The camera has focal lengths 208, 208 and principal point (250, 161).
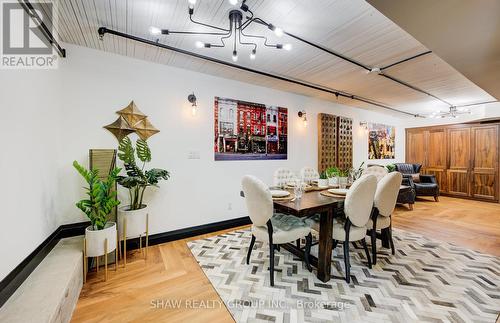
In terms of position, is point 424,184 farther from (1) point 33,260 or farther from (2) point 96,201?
(1) point 33,260

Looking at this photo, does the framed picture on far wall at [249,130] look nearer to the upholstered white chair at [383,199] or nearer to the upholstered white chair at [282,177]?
the upholstered white chair at [282,177]

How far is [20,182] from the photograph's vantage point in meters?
1.57

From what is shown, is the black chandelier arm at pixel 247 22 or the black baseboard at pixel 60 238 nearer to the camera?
the black baseboard at pixel 60 238

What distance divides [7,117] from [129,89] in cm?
158

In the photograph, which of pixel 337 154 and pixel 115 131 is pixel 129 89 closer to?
pixel 115 131

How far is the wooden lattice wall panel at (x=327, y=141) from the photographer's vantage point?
497 cm

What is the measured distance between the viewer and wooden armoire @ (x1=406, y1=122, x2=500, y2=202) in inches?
219

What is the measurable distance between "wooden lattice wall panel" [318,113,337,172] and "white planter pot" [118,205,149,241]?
3.89 meters

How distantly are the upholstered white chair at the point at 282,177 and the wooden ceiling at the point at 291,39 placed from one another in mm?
1624

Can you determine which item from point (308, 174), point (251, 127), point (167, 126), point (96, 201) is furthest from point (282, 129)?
point (96, 201)

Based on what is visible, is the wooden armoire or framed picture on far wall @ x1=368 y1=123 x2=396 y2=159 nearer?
the wooden armoire

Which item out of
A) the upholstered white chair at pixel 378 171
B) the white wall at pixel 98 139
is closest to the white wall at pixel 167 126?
the white wall at pixel 98 139

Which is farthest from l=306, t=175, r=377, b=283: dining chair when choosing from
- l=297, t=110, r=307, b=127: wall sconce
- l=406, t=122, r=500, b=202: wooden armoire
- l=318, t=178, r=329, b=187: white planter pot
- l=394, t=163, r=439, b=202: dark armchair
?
l=406, t=122, r=500, b=202: wooden armoire

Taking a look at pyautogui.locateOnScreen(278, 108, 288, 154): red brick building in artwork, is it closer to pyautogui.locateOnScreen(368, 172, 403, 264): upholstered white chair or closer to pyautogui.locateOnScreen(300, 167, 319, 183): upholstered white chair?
pyautogui.locateOnScreen(300, 167, 319, 183): upholstered white chair
